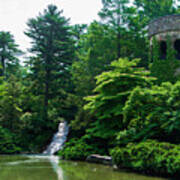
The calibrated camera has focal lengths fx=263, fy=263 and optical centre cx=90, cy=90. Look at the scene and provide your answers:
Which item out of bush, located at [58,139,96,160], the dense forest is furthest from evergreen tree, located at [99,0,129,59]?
bush, located at [58,139,96,160]

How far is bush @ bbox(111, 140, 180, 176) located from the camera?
33.0 feet

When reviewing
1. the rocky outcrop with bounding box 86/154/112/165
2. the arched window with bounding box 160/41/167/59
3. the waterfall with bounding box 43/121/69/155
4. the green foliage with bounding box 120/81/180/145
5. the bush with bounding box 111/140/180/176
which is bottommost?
the waterfall with bounding box 43/121/69/155

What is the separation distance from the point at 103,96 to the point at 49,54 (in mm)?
12584

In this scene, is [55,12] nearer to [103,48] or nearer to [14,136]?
Answer: [103,48]

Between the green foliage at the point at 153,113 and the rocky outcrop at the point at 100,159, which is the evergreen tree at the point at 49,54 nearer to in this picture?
the rocky outcrop at the point at 100,159

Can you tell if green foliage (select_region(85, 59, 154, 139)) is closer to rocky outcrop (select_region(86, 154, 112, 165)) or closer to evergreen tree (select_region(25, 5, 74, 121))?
rocky outcrop (select_region(86, 154, 112, 165))

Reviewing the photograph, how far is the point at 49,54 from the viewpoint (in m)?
26.9

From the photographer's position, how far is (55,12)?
30.5m

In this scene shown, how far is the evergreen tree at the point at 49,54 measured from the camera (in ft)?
85.9

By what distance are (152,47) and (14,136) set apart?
1435 centimetres

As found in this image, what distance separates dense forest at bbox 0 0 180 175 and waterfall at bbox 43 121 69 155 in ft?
2.17

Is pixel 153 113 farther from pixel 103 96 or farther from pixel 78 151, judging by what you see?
pixel 78 151

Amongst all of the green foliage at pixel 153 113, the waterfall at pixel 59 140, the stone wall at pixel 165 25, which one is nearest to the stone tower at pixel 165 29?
the stone wall at pixel 165 25

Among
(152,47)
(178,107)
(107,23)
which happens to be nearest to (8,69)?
(107,23)
